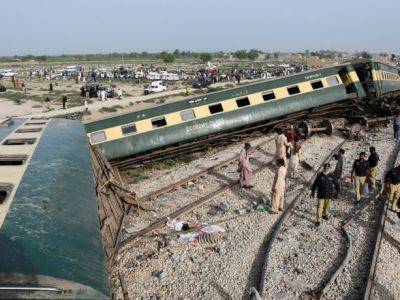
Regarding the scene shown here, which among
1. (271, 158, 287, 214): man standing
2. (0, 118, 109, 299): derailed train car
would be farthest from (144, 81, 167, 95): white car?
(0, 118, 109, 299): derailed train car

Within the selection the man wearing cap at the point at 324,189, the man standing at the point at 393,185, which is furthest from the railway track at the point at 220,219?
the man standing at the point at 393,185

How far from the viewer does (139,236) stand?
991 cm

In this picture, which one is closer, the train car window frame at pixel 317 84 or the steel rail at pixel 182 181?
the steel rail at pixel 182 181

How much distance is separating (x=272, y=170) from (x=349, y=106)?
808 cm

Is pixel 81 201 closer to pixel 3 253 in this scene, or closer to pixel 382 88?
pixel 3 253

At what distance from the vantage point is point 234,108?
1811 cm

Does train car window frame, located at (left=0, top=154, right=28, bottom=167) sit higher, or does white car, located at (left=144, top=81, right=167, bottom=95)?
train car window frame, located at (left=0, top=154, right=28, bottom=167)

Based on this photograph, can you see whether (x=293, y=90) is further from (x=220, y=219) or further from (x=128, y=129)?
(x=220, y=219)

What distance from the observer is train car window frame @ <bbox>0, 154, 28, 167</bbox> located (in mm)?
8906

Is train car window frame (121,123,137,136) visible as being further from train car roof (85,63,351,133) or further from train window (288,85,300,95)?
train window (288,85,300,95)

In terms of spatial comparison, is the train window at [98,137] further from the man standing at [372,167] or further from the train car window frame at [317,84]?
the train car window frame at [317,84]

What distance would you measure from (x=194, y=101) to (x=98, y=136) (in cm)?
417

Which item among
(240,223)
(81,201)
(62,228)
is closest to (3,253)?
(62,228)

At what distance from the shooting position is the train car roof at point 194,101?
1623 centimetres
